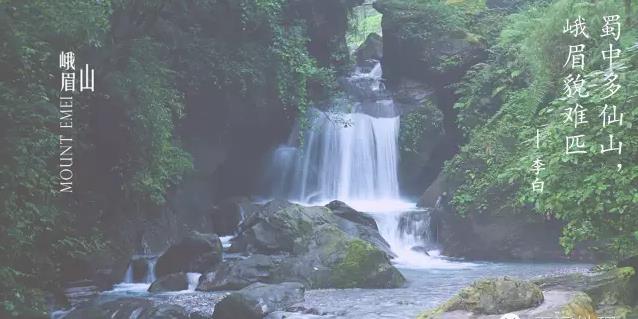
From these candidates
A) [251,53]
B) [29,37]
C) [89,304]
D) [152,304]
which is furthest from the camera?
[251,53]

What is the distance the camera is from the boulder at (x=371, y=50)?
88.6 ft

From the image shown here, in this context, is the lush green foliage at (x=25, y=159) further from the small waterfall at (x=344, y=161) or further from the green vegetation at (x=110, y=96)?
the small waterfall at (x=344, y=161)

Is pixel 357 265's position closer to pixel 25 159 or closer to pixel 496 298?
pixel 496 298

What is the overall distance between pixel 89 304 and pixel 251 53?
7865 mm

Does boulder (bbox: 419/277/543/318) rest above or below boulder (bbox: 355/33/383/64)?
below

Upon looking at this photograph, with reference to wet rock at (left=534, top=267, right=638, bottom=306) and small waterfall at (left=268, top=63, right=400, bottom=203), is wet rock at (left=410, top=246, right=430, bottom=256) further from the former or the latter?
wet rock at (left=534, top=267, right=638, bottom=306)

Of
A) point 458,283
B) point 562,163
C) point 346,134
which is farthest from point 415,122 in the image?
point 562,163

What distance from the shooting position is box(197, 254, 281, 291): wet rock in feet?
37.2

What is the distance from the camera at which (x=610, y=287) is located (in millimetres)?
6992

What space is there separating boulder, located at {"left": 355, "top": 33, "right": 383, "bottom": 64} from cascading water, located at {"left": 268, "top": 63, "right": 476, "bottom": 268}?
549 cm

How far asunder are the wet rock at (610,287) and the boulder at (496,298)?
53.4 inches

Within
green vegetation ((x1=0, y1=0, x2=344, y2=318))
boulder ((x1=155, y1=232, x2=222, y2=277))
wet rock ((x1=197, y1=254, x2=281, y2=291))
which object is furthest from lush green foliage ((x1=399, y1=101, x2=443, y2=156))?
wet rock ((x1=197, y1=254, x2=281, y2=291))

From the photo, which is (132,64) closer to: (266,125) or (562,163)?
(562,163)

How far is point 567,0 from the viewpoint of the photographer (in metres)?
8.77
